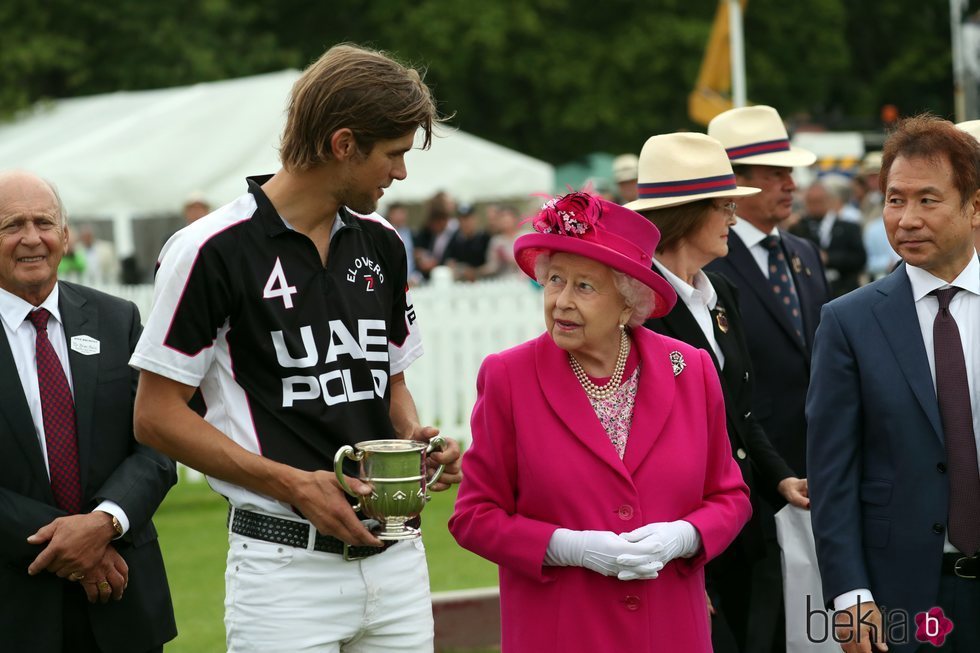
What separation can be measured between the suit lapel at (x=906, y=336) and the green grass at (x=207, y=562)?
13.9ft

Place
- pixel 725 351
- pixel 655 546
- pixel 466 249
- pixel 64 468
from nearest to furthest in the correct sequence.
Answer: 1. pixel 655 546
2. pixel 64 468
3. pixel 725 351
4. pixel 466 249

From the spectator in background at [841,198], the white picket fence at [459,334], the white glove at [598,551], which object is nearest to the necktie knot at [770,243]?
the white glove at [598,551]

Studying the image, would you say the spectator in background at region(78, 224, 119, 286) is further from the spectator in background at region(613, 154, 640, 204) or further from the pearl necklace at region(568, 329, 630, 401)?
the pearl necklace at region(568, 329, 630, 401)

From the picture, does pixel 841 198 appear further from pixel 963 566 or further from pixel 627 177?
pixel 963 566

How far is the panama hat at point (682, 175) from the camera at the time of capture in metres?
5.34

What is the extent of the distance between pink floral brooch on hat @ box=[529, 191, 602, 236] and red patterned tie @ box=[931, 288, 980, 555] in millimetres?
1191

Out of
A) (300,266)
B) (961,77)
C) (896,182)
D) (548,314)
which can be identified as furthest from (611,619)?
(961,77)

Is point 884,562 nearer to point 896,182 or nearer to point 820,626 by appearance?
point 820,626

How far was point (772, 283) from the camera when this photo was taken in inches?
245

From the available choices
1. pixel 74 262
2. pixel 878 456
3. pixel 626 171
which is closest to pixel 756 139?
pixel 878 456

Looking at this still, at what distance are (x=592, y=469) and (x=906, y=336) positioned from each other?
1.12 m

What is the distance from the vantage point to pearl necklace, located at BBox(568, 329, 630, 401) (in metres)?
4.21

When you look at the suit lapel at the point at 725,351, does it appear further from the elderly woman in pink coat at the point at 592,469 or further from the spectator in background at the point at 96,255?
the spectator in background at the point at 96,255

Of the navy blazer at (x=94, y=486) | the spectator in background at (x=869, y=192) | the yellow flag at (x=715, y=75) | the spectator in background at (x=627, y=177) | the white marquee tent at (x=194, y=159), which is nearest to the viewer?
the navy blazer at (x=94, y=486)
